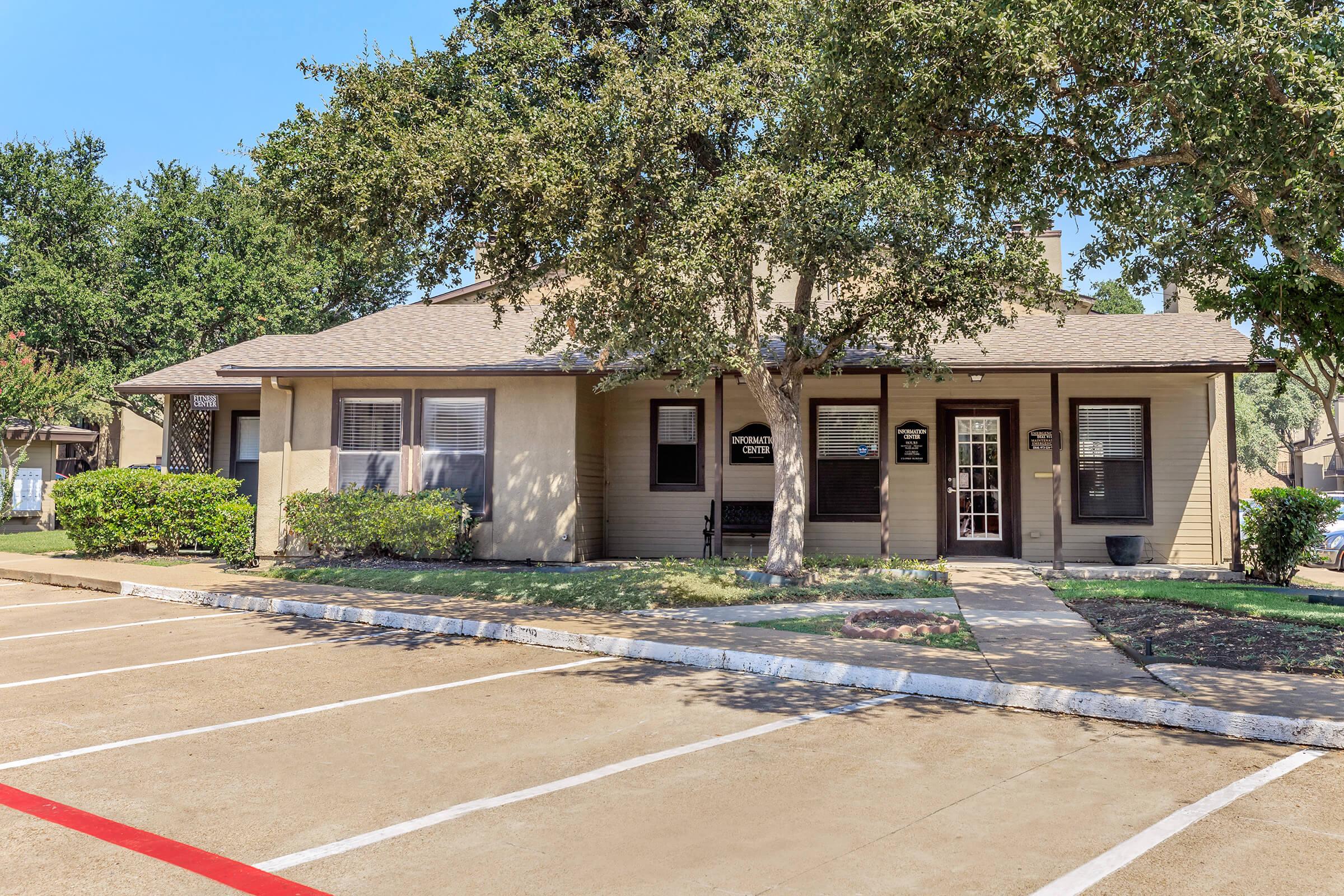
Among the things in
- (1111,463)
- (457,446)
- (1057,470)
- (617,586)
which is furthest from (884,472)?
(457,446)

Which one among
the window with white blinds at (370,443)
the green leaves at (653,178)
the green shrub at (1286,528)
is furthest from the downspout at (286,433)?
the green shrub at (1286,528)

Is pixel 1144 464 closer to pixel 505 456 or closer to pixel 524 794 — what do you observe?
pixel 505 456

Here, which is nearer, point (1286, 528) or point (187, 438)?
point (1286, 528)

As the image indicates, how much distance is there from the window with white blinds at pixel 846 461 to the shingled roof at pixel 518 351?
1470 millimetres

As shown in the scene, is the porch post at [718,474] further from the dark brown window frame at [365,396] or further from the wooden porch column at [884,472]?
the dark brown window frame at [365,396]

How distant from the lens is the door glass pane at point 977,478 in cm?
1673

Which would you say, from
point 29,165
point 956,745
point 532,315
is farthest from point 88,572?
point 29,165

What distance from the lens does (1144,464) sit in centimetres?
1614

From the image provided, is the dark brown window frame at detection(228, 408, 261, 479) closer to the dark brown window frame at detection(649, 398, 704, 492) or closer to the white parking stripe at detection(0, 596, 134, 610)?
the white parking stripe at detection(0, 596, 134, 610)

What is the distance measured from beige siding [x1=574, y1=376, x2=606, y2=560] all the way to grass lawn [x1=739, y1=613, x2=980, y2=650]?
21.7ft

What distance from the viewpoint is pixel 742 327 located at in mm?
12633

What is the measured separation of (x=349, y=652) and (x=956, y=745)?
5.66 metres

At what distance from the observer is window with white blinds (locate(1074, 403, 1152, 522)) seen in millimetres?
16172

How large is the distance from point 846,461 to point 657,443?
132 inches
